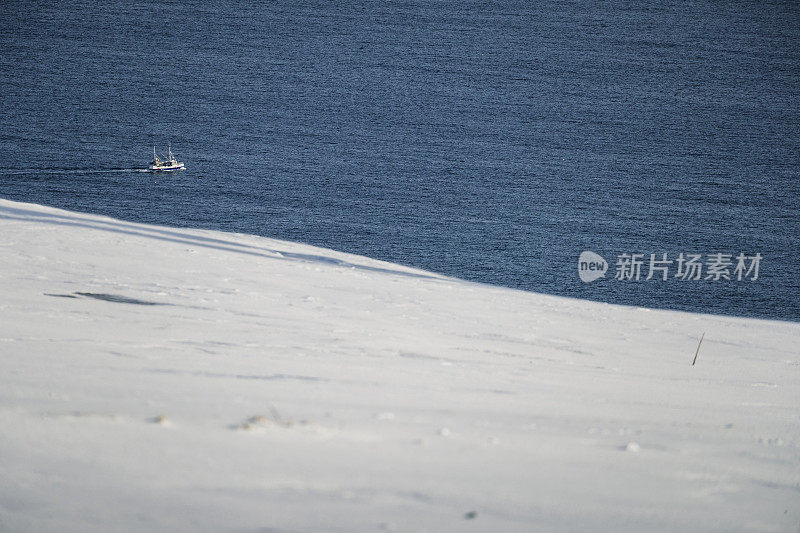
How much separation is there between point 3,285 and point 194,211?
17853 mm

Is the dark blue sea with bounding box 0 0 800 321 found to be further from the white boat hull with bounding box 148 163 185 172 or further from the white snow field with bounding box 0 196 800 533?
the white snow field with bounding box 0 196 800 533

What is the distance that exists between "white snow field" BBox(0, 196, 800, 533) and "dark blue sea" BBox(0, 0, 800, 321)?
13299mm

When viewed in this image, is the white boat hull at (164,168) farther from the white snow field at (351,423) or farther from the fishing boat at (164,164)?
the white snow field at (351,423)

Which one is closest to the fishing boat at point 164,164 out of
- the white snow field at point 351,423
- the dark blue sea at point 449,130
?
the dark blue sea at point 449,130

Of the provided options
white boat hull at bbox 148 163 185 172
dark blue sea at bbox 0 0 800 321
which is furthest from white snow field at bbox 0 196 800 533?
white boat hull at bbox 148 163 185 172

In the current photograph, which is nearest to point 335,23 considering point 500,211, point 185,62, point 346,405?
point 185,62

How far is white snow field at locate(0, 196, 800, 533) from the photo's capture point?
7.59 feet

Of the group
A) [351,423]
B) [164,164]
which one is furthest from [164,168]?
[351,423]

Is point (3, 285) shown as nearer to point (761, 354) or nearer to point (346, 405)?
point (346, 405)

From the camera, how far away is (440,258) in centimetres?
2062

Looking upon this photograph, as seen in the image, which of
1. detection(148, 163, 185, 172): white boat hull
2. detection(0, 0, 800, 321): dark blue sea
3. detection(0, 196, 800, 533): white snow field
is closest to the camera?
detection(0, 196, 800, 533): white snow field

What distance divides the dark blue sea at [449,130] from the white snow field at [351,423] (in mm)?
13299

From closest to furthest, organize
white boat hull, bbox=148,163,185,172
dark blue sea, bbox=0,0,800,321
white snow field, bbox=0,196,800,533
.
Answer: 1. white snow field, bbox=0,196,800,533
2. dark blue sea, bbox=0,0,800,321
3. white boat hull, bbox=148,163,185,172

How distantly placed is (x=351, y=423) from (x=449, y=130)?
1342 inches
